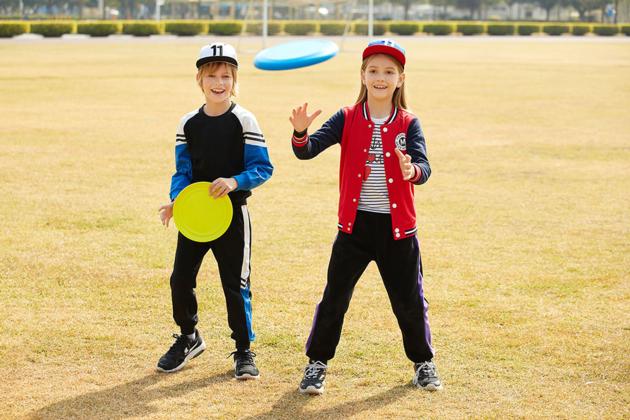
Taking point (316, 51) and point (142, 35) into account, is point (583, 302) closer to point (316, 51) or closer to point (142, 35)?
point (316, 51)

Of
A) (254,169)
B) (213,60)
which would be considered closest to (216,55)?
(213,60)

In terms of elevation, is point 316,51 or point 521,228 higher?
point 316,51

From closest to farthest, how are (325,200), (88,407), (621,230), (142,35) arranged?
(88,407) < (621,230) < (325,200) < (142,35)

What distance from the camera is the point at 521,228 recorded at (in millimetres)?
9078

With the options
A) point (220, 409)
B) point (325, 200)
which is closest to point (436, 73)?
point (325, 200)

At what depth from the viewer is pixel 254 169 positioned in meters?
4.85

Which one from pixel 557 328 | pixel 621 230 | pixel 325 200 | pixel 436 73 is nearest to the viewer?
pixel 557 328

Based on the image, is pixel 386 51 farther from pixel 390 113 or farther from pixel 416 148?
pixel 416 148

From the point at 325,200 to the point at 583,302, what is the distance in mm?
4153

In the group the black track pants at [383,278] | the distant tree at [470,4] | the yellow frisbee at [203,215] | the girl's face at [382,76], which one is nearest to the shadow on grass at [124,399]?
the black track pants at [383,278]

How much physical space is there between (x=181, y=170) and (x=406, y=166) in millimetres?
1233

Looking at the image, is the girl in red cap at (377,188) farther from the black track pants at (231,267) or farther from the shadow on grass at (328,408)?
the black track pants at (231,267)

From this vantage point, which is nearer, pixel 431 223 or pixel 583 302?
pixel 583 302

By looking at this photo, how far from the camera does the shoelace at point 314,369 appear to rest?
191 inches
